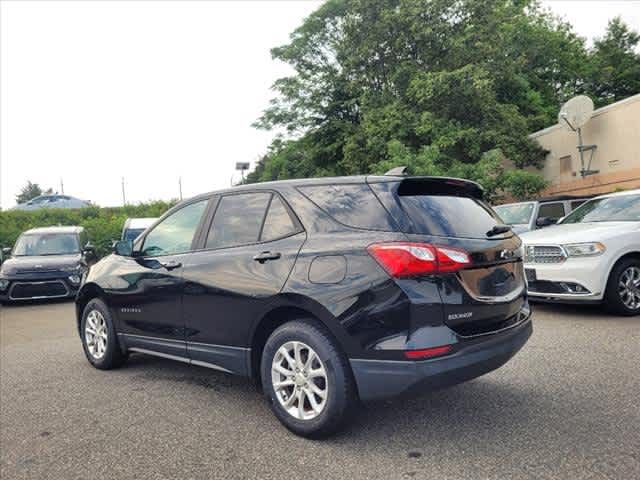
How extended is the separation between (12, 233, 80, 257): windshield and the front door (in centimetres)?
840

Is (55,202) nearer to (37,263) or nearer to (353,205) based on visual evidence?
(37,263)

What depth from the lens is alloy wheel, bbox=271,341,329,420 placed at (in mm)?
3400

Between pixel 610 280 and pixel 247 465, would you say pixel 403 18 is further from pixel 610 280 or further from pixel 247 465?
pixel 247 465

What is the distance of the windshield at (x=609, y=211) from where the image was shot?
7.57m

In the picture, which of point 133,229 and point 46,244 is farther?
point 133,229

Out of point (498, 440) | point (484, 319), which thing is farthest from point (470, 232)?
point (498, 440)

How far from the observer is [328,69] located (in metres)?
30.0

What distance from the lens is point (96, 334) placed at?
18.2 ft

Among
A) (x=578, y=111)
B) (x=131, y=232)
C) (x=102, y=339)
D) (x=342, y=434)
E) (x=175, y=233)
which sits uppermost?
(x=578, y=111)

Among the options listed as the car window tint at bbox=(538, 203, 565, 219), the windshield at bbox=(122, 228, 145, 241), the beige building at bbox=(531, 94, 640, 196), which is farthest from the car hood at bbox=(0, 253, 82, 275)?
the beige building at bbox=(531, 94, 640, 196)

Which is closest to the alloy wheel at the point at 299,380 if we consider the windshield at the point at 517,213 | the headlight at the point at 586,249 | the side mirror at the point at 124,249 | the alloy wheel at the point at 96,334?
the side mirror at the point at 124,249

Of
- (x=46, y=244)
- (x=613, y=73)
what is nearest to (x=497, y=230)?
(x=46, y=244)

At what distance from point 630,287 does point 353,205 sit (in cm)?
510

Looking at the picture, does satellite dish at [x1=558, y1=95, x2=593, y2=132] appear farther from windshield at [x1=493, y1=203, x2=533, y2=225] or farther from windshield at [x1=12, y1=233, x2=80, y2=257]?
windshield at [x1=12, y1=233, x2=80, y2=257]
